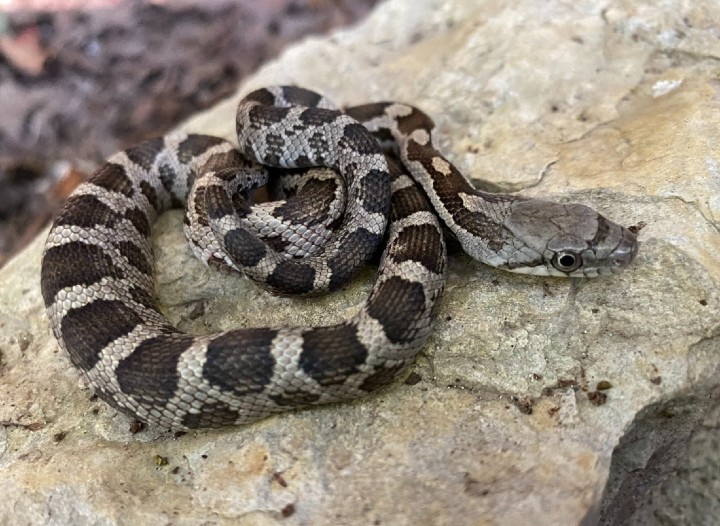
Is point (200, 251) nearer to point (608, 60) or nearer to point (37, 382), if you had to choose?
point (37, 382)

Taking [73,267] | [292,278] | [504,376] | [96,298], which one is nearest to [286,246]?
[292,278]

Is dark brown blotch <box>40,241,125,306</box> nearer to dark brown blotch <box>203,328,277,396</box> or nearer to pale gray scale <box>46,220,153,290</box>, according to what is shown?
pale gray scale <box>46,220,153,290</box>

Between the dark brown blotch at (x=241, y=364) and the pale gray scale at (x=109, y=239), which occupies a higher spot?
the pale gray scale at (x=109, y=239)

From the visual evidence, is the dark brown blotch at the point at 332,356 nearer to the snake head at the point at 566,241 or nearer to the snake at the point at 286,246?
the snake at the point at 286,246

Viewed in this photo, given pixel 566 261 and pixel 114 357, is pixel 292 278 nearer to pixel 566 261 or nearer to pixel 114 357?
pixel 114 357

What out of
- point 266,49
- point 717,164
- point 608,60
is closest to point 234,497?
point 717,164

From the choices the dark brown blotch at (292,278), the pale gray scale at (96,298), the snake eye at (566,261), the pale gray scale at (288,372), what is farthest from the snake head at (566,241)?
the pale gray scale at (96,298)

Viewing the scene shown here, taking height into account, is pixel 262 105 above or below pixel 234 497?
above

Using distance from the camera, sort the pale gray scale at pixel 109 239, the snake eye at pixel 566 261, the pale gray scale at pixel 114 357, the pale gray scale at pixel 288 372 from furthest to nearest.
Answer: the pale gray scale at pixel 109 239 → the snake eye at pixel 566 261 → the pale gray scale at pixel 114 357 → the pale gray scale at pixel 288 372
